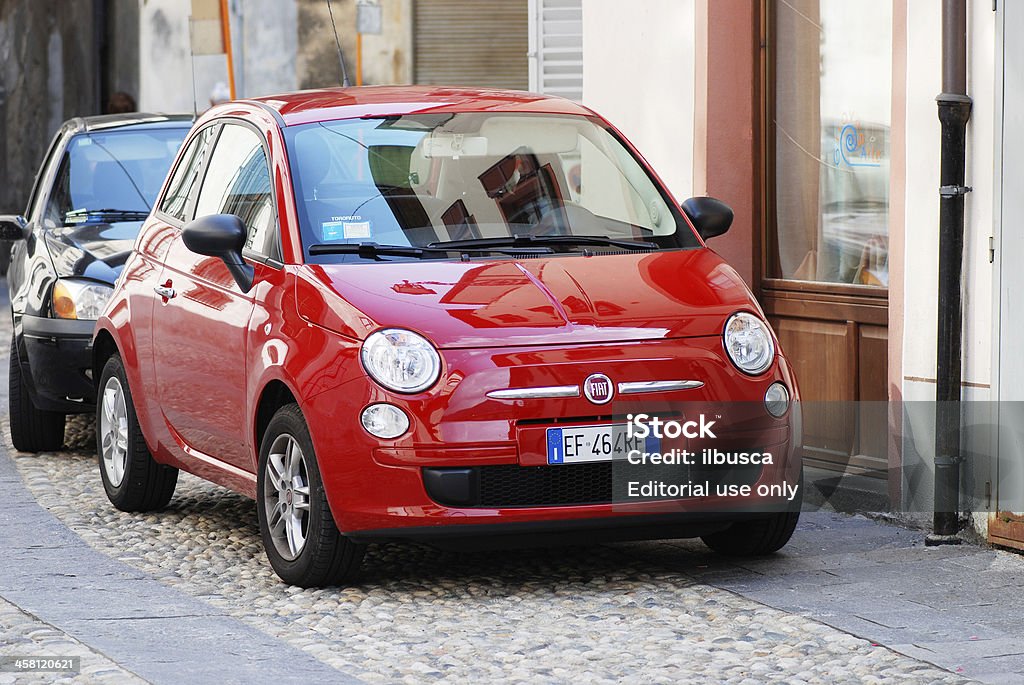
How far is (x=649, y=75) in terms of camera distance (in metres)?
10.4

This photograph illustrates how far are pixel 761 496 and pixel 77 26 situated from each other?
19837 mm

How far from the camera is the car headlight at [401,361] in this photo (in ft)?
21.2

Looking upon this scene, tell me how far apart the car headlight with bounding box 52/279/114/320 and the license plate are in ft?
14.1

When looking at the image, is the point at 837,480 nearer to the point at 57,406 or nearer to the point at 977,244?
Answer: the point at 977,244

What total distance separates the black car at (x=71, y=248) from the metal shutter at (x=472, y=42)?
10.1 metres

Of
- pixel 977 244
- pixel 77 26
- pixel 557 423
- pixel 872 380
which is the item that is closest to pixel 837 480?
pixel 872 380

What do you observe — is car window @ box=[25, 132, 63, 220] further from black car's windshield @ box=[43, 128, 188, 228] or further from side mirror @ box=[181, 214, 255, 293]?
side mirror @ box=[181, 214, 255, 293]

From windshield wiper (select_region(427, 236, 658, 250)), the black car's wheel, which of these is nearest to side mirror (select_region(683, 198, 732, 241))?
windshield wiper (select_region(427, 236, 658, 250))

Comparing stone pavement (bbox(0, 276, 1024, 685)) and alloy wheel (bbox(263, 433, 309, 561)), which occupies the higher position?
alloy wheel (bbox(263, 433, 309, 561))

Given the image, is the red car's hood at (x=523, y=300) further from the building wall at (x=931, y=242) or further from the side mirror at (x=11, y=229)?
the side mirror at (x=11, y=229)

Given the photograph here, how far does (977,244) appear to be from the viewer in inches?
300

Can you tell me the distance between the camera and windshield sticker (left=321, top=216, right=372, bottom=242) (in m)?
7.07

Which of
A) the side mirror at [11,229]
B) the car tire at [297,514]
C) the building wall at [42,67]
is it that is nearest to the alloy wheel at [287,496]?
the car tire at [297,514]

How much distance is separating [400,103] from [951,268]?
2.31m
